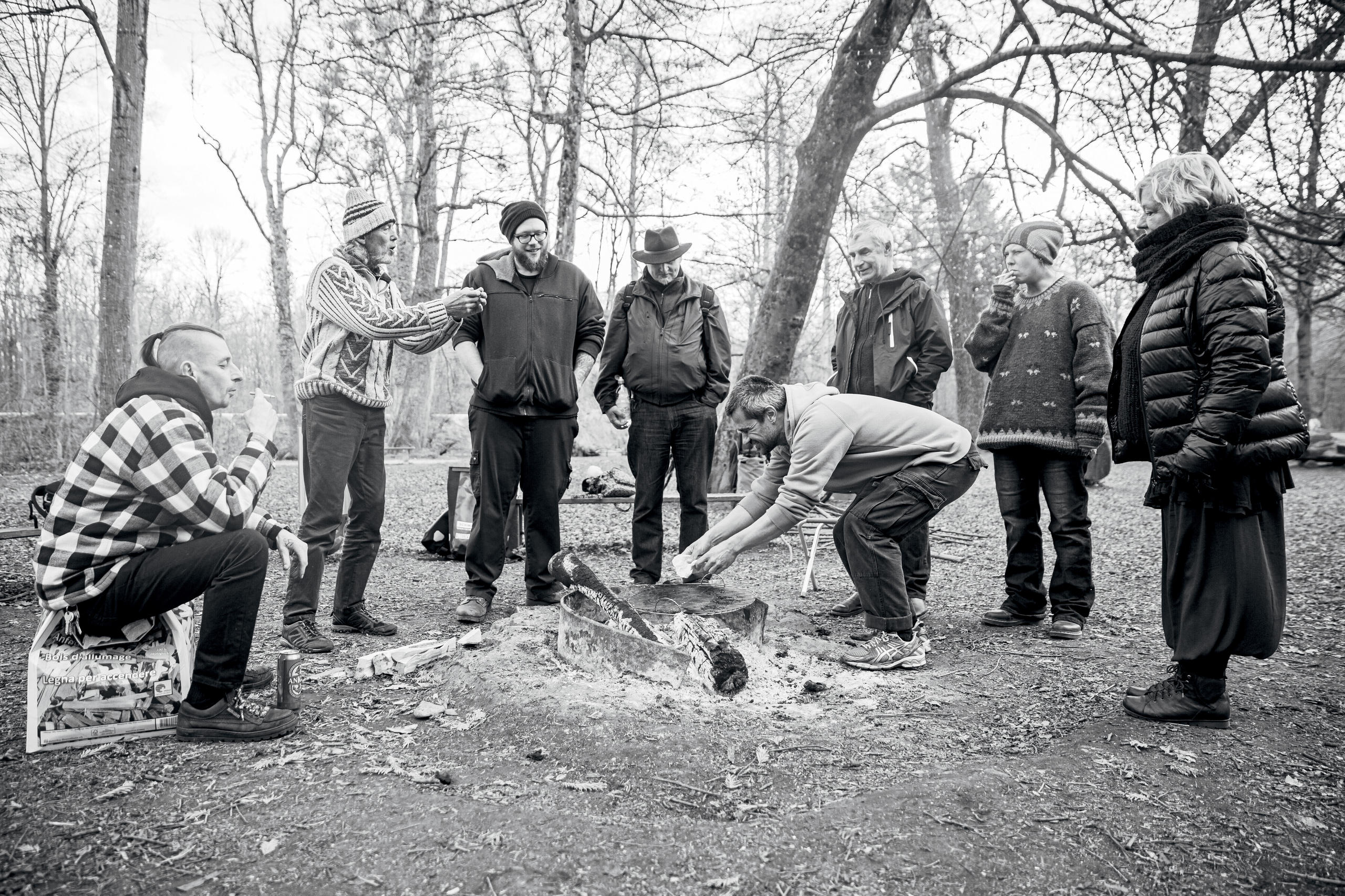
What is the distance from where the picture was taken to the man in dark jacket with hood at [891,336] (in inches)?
176

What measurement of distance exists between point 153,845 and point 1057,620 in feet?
12.7

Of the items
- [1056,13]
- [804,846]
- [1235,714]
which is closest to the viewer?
[804,846]

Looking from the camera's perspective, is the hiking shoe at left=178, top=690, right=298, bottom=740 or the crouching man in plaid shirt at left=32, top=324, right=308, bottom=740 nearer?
the crouching man in plaid shirt at left=32, top=324, right=308, bottom=740

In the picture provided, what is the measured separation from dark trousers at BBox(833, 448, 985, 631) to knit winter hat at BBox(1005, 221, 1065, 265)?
1.41m

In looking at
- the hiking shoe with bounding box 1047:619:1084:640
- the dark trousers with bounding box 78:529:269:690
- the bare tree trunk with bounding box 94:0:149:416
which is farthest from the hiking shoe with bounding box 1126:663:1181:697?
the bare tree trunk with bounding box 94:0:149:416

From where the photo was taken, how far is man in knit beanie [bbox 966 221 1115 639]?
157 inches

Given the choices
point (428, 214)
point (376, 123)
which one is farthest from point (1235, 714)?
point (376, 123)

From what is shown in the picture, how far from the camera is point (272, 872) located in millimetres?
1946

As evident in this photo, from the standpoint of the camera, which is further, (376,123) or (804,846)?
(376,123)

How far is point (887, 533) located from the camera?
3.53 metres

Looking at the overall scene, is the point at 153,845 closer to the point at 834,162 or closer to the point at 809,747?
the point at 809,747

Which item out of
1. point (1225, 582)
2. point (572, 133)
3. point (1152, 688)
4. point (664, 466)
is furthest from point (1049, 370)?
point (572, 133)

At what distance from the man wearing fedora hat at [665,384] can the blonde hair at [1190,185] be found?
236 centimetres

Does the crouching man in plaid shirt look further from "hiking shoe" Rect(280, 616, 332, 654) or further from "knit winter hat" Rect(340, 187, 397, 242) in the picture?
"knit winter hat" Rect(340, 187, 397, 242)
